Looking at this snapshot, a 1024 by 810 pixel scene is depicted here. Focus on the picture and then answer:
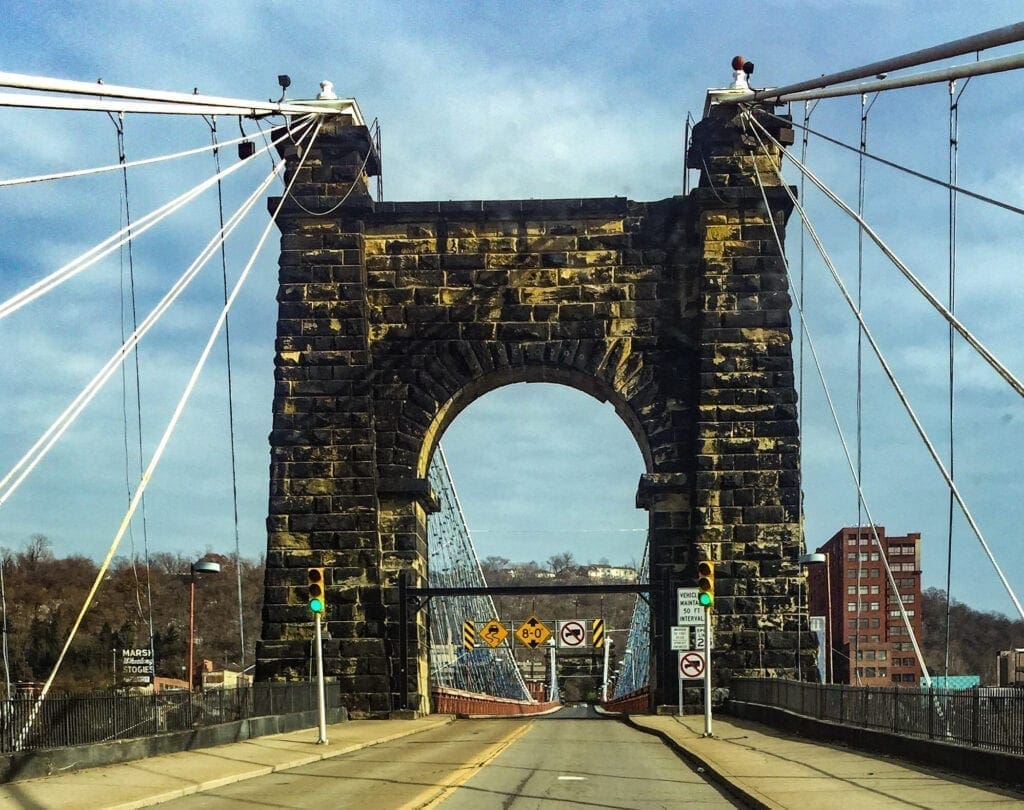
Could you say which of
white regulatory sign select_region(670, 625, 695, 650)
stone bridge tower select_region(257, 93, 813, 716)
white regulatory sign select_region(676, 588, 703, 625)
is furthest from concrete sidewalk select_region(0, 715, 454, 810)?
white regulatory sign select_region(670, 625, 695, 650)

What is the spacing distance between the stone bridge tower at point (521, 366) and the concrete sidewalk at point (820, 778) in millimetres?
9217

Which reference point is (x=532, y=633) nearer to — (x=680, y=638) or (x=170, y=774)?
(x=680, y=638)

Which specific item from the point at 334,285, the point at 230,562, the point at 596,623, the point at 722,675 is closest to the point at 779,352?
the point at 722,675

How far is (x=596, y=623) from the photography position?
65.3m

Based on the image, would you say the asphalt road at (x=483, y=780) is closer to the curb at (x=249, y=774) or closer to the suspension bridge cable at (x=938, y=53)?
the curb at (x=249, y=774)

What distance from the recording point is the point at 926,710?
16.7m

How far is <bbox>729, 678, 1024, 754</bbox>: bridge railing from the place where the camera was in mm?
14039

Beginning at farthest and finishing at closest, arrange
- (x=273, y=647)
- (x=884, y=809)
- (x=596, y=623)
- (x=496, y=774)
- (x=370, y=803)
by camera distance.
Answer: (x=596, y=623) → (x=273, y=647) → (x=496, y=774) → (x=370, y=803) → (x=884, y=809)

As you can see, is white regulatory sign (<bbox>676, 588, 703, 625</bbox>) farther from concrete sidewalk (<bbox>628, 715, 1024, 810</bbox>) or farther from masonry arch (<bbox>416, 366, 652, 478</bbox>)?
concrete sidewalk (<bbox>628, 715, 1024, 810</bbox>)

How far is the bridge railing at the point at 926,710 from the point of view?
1404 cm

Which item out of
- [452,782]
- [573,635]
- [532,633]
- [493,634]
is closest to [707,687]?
[452,782]

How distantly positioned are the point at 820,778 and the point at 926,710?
8.56 feet

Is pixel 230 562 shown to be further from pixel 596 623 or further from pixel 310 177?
pixel 310 177

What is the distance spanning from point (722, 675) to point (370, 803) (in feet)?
60.6
